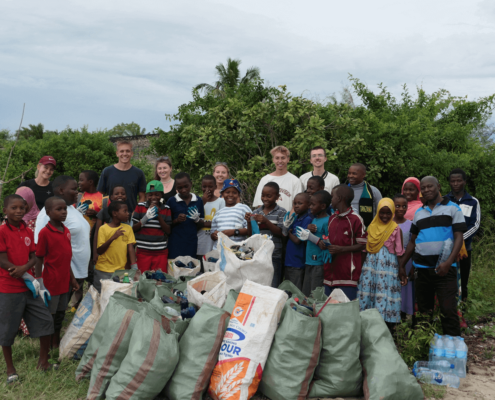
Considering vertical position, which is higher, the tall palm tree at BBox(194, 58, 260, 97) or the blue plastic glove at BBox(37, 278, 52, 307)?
the tall palm tree at BBox(194, 58, 260, 97)

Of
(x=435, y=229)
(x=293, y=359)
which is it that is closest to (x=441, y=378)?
(x=435, y=229)

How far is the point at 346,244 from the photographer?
377cm

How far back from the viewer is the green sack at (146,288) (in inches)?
135

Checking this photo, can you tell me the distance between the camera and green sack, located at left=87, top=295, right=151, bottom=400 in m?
2.80

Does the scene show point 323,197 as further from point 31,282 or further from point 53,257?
point 31,282

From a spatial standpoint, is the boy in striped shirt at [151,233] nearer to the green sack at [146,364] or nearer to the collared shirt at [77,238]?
the collared shirt at [77,238]

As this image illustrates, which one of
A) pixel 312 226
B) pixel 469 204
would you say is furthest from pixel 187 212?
pixel 469 204

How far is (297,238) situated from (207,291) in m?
1.07

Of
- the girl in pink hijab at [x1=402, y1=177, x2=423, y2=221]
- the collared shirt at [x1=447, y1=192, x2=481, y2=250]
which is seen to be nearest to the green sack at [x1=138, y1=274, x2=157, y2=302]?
the girl in pink hijab at [x1=402, y1=177, x2=423, y2=221]

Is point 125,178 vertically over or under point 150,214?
over

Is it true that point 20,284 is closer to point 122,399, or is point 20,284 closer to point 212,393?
point 122,399

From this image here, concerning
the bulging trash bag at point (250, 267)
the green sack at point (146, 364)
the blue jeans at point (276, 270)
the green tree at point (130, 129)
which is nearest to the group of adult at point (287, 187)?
the blue jeans at point (276, 270)

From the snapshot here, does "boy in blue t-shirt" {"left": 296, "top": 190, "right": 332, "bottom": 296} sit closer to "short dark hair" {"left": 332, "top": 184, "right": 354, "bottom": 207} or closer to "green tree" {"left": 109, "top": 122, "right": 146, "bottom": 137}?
"short dark hair" {"left": 332, "top": 184, "right": 354, "bottom": 207}

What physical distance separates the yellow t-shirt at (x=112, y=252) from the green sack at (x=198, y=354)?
1.45 m
